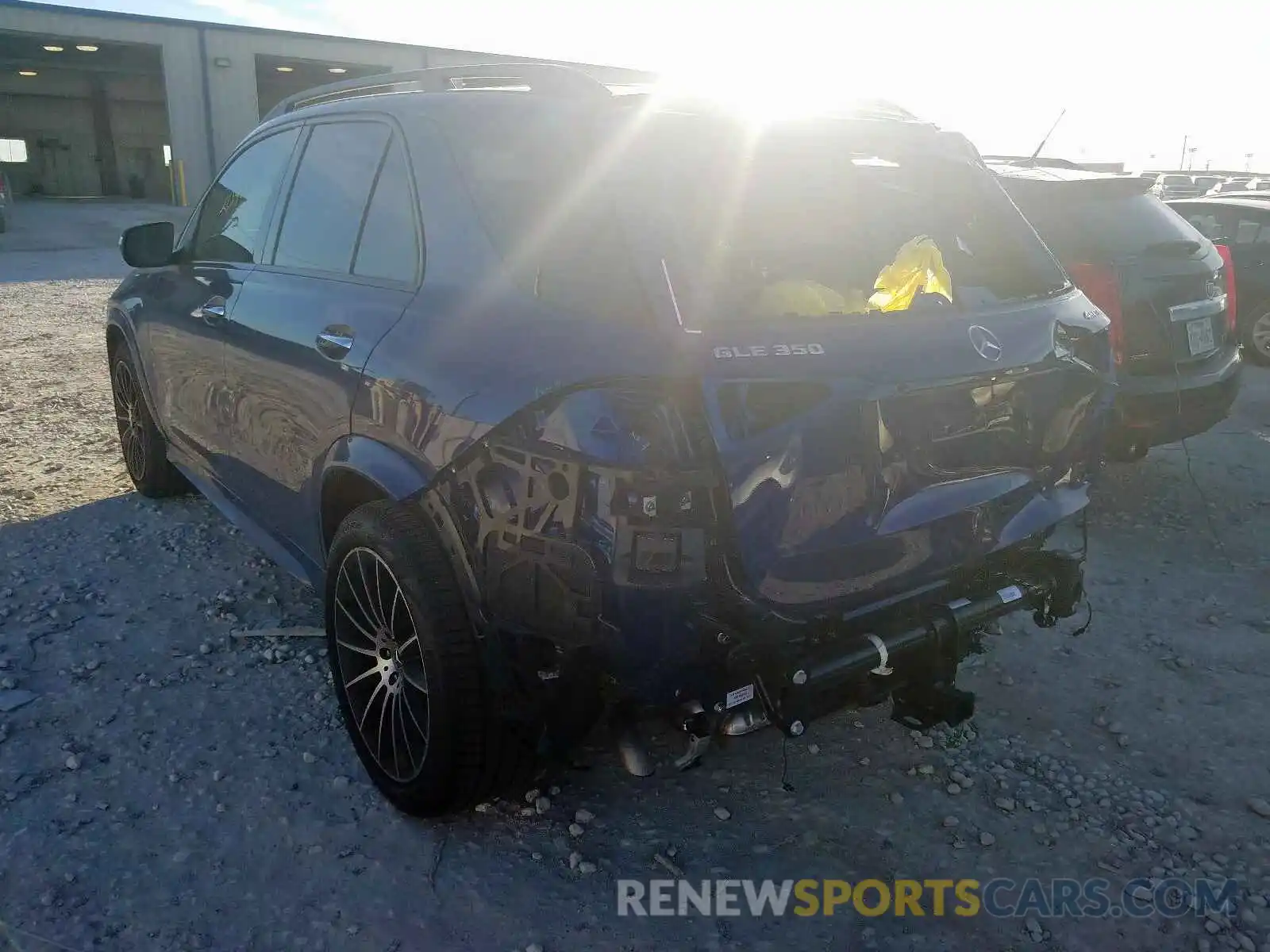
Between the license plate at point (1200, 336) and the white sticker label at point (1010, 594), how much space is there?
310 centimetres

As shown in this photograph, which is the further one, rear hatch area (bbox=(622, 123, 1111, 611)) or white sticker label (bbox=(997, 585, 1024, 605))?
white sticker label (bbox=(997, 585, 1024, 605))

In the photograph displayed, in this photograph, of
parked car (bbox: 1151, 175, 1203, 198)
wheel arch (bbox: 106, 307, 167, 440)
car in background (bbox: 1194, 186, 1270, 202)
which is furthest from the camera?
parked car (bbox: 1151, 175, 1203, 198)

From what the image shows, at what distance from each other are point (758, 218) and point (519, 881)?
1936 mm

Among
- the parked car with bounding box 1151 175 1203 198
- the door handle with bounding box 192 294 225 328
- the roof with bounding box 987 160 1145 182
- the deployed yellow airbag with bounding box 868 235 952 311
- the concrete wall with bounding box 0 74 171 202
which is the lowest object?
the concrete wall with bounding box 0 74 171 202

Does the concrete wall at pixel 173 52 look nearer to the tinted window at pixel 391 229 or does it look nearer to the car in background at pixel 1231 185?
the car in background at pixel 1231 185

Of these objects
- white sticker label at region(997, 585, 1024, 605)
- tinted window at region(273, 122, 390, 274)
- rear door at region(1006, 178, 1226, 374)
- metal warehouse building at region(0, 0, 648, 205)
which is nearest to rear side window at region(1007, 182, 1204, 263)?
Result: rear door at region(1006, 178, 1226, 374)

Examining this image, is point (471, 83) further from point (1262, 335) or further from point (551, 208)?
point (1262, 335)

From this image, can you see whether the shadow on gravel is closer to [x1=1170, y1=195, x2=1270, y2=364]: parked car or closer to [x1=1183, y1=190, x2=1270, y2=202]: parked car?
[x1=1170, y1=195, x2=1270, y2=364]: parked car

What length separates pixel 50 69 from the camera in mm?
38125

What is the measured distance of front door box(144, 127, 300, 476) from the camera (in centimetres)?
361

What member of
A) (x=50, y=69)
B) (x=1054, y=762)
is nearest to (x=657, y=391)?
(x=1054, y=762)

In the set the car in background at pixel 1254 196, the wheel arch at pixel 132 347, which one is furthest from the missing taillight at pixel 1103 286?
the car in background at pixel 1254 196

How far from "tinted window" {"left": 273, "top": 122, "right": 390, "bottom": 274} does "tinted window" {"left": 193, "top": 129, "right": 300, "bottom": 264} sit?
24 cm

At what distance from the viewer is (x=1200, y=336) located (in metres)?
5.01
